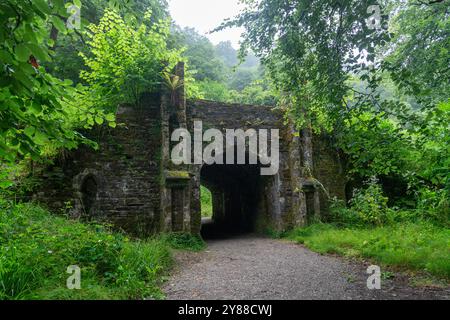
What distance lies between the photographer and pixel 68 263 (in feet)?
14.1

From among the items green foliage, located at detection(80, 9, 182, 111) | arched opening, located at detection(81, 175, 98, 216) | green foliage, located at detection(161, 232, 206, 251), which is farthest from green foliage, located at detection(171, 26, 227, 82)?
green foliage, located at detection(161, 232, 206, 251)

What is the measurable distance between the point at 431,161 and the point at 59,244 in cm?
630

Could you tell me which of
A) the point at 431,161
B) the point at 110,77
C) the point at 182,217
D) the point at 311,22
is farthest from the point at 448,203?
the point at 110,77

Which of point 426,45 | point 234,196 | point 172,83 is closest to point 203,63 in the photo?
point 234,196

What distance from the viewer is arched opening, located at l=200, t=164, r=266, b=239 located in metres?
12.9

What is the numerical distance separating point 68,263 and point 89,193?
16.0 feet

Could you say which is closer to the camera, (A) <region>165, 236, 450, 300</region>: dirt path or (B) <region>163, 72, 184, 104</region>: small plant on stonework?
(A) <region>165, 236, 450, 300</region>: dirt path

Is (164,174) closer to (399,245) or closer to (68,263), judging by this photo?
(68,263)

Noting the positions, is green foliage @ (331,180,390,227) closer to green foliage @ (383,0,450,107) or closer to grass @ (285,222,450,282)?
grass @ (285,222,450,282)

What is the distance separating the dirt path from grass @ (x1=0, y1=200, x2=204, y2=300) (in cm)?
49

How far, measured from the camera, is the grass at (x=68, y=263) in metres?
3.51

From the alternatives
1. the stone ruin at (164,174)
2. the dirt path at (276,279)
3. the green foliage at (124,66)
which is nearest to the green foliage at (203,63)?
the green foliage at (124,66)
